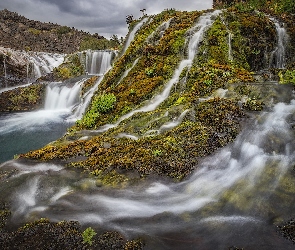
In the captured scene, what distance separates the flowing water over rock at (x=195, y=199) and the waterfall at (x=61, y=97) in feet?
50.6

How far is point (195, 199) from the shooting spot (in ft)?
20.3

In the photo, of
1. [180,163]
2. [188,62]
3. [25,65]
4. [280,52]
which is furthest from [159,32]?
[25,65]

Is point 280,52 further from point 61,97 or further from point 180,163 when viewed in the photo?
point 61,97

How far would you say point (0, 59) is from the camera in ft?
97.0

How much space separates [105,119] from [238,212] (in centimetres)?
815

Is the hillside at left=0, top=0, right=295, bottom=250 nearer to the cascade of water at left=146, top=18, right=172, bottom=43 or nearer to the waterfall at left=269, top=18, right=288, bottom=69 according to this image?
the cascade of water at left=146, top=18, right=172, bottom=43

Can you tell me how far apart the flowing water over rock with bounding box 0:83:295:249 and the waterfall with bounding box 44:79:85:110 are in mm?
15423

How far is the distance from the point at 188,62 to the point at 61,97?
14.0 metres

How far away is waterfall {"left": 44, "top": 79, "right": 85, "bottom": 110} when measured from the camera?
2300 cm

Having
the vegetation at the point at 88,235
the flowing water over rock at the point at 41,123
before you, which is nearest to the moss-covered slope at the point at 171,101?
the vegetation at the point at 88,235

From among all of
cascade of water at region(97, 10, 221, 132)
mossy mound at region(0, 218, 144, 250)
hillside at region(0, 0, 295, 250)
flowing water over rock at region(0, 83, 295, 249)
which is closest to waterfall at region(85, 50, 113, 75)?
cascade of water at region(97, 10, 221, 132)

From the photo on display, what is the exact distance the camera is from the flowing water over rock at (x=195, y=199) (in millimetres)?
5153

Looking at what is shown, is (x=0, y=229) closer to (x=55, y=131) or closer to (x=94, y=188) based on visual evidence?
(x=94, y=188)

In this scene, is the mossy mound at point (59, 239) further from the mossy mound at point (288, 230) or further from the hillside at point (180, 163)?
the mossy mound at point (288, 230)
